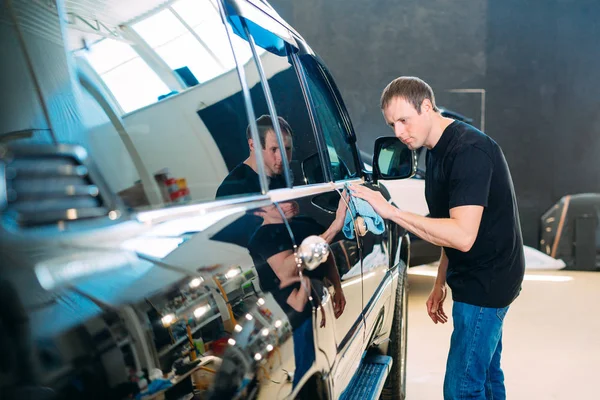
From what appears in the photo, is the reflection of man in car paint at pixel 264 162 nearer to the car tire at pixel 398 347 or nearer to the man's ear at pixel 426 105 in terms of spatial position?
the man's ear at pixel 426 105

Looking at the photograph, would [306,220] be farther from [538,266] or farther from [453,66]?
[453,66]

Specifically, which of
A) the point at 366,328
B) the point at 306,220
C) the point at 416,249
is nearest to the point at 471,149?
the point at 366,328

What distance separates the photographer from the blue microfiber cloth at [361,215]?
1734mm

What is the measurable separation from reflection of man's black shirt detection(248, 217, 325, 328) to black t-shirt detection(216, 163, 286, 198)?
0.12m

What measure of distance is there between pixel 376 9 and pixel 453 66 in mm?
1454

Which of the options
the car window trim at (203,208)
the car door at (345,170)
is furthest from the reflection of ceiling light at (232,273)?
the car door at (345,170)

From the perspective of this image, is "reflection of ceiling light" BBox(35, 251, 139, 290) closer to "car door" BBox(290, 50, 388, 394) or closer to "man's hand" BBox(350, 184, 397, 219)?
"car door" BBox(290, 50, 388, 394)

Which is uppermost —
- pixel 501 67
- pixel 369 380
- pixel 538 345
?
pixel 501 67

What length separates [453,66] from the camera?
7.92 m

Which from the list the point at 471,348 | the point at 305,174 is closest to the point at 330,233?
the point at 305,174

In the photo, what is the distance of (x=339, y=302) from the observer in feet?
4.75

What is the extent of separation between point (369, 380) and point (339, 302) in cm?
85

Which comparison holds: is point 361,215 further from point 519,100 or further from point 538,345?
point 519,100

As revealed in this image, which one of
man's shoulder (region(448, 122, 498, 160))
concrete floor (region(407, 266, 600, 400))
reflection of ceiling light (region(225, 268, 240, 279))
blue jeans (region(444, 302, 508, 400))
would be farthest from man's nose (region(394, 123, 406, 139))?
concrete floor (region(407, 266, 600, 400))
